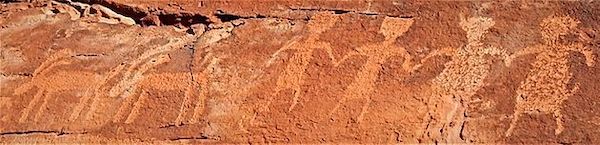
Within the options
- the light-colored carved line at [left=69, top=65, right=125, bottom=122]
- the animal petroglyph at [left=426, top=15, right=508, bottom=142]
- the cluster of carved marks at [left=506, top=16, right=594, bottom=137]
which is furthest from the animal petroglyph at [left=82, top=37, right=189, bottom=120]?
the cluster of carved marks at [left=506, top=16, right=594, bottom=137]

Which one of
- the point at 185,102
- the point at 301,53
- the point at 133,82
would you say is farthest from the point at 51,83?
the point at 301,53

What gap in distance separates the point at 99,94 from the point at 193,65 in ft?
0.86

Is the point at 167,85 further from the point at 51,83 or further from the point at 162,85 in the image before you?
the point at 51,83

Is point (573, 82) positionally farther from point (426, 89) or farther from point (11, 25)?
point (11, 25)

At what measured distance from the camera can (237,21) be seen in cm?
255

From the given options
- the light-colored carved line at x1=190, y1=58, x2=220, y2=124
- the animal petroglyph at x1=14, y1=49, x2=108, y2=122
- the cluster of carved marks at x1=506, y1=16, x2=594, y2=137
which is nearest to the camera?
the cluster of carved marks at x1=506, y1=16, x2=594, y2=137

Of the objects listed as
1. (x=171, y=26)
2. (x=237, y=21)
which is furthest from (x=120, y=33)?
(x=237, y=21)

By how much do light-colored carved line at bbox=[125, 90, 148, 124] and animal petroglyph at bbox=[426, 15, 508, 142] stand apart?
2.44 ft

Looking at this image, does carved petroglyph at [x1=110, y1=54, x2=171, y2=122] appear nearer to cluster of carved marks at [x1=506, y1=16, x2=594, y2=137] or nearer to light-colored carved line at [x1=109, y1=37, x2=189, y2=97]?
light-colored carved line at [x1=109, y1=37, x2=189, y2=97]

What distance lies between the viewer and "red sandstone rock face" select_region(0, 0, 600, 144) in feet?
7.50

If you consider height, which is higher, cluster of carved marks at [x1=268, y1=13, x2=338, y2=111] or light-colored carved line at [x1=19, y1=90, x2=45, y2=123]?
cluster of carved marks at [x1=268, y1=13, x2=338, y2=111]

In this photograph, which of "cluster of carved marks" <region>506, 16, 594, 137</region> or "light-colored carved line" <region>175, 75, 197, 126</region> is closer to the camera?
"cluster of carved marks" <region>506, 16, 594, 137</region>

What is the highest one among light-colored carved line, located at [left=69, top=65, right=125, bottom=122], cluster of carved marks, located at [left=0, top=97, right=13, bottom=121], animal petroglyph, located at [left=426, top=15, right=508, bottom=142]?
animal petroglyph, located at [left=426, top=15, right=508, bottom=142]

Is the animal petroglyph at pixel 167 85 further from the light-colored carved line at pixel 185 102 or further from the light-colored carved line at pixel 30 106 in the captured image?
the light-colored carved line at pixel 30 106
